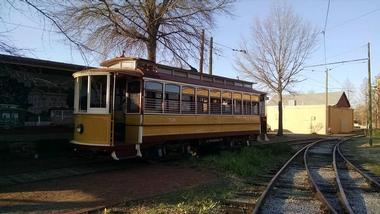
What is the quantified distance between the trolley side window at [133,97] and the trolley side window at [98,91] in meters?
0.95

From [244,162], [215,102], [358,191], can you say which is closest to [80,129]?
[244,162]

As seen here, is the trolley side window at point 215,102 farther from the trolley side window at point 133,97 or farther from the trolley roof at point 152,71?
the trolley side window at point 133,97

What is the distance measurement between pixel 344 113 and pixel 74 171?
52322mm

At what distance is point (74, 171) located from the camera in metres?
13.3

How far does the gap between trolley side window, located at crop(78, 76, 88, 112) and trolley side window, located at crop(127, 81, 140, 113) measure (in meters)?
1.36

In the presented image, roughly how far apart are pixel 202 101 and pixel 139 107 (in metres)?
4.03

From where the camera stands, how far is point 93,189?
10.7 metres

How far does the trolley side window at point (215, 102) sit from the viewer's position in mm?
18859

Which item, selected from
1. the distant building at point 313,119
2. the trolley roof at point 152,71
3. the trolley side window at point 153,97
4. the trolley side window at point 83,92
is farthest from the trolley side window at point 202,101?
the distant building at point 313,119

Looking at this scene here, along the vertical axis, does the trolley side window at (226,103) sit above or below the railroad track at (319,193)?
above

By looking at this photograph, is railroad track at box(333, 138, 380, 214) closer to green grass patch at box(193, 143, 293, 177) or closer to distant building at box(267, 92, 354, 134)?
green grass patch at box(193, 143, 293, 177)

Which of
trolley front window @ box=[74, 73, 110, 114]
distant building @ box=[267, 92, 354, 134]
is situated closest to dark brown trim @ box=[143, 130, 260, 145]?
trolley front window @ box=[74, 73, 110, 114]

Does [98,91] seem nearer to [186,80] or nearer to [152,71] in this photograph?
[152,71]

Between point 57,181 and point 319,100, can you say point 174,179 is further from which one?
point 319,100
